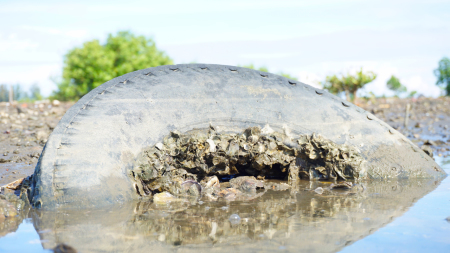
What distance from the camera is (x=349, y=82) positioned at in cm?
1516

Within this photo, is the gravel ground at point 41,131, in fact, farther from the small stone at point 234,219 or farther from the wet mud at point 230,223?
the small stone at point 234,219

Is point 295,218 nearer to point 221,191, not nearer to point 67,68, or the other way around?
point 221,191

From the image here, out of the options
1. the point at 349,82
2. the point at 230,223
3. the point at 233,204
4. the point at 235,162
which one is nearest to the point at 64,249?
the point at 230,223

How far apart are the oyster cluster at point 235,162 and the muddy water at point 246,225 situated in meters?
0.26

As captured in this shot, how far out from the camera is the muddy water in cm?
200

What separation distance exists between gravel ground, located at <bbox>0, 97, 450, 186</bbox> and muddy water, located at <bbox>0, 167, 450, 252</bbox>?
1.74 metres

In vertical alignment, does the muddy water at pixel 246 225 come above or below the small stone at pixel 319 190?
below

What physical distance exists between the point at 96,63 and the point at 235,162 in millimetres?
28807

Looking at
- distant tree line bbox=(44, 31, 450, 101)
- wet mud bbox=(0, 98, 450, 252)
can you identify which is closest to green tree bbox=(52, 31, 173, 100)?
distant tree line bbox=(44, 31, 450, 101)

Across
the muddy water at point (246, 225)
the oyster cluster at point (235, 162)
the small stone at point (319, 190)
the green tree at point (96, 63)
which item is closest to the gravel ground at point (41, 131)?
the oyster cluster at point (235, 162)

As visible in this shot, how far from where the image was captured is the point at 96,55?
2967 cm

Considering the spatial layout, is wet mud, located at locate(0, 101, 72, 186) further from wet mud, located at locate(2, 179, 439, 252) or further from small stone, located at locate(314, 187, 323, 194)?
small stone, located at locate(314, 187, 323, 194)

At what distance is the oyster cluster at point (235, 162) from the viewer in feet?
9.89

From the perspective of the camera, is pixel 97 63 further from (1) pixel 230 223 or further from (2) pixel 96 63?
(1) pixel 230 223
